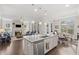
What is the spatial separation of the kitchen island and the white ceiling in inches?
17.1

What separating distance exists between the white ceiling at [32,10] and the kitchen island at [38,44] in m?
0.43

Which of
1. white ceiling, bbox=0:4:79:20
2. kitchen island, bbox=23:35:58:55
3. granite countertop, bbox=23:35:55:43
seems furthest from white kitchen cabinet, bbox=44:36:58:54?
white ceiling, bbox=0:4:79:20

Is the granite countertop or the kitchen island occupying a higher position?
the granite countertop

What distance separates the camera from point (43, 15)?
8.45 ft

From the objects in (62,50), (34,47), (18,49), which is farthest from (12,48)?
(62,50)

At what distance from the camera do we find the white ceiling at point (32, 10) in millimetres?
2555

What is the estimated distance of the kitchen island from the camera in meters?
2.60

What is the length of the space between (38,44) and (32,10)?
74 cm

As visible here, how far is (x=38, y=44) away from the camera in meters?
2.62

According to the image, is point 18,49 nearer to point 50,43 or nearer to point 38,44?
point 38,44

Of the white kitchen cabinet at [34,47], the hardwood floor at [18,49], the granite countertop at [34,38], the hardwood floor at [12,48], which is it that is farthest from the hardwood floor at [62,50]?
the hardwood floor at [12,48]

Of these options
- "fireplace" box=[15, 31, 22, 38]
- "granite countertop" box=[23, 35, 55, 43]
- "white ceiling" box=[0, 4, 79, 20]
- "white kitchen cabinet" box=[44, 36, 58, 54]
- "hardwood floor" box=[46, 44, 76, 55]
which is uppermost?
"white ceiling" box=[0, 4, 79, 20]

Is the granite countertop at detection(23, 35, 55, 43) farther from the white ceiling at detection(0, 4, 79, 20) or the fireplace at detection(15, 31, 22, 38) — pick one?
the white ceiling at detection(0, 4, 79, 20)
